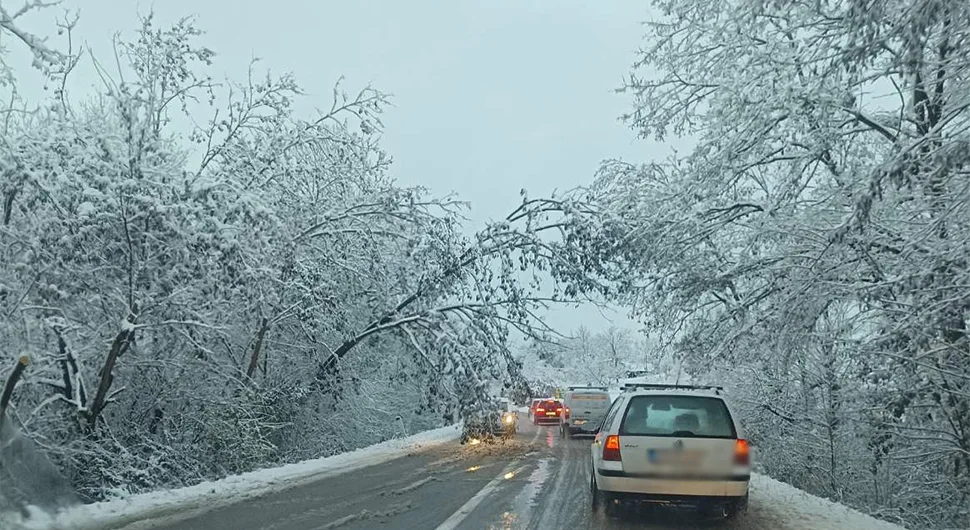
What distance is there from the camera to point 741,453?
373 inches

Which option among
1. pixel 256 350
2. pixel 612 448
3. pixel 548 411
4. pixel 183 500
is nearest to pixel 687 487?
pixel 612 448

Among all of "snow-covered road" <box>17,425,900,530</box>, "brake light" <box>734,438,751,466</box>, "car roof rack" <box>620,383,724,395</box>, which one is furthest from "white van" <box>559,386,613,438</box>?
"brake light" <box>734,438,751,466</box>

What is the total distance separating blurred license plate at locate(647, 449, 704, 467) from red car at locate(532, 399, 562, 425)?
3639cm

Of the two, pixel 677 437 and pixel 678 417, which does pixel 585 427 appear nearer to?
pixel 678 417

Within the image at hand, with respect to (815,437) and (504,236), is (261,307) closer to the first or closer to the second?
(504,236)

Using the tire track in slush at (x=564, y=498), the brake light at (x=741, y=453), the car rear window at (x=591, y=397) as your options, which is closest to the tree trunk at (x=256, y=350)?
the tire track in slush at (x=564, y=498)

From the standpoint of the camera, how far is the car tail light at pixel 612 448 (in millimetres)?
9693

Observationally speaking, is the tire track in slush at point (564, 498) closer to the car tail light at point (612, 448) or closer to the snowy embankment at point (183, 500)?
the car tail light at point (612, 448)

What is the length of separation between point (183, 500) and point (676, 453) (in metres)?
6.31

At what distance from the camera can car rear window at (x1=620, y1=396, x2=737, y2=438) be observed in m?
9.61

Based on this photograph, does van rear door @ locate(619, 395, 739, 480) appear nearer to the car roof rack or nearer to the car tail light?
the car tail light

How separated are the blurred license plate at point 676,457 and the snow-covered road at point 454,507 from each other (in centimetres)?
83

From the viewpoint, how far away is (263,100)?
687 inches

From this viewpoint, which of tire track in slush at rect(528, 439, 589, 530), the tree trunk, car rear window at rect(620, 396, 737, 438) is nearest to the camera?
car rear window at rect(620, 396, 737, 438)
